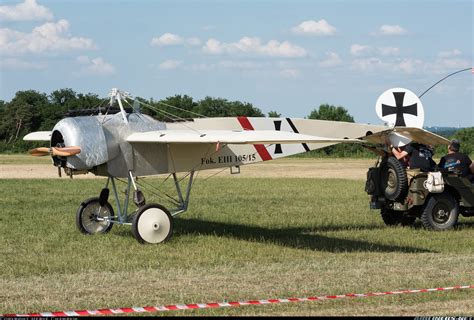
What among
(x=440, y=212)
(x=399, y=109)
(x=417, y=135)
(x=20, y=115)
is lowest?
(x=440, y=212)

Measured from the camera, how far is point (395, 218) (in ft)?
53.4

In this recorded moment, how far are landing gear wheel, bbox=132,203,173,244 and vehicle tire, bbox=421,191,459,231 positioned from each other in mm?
4835

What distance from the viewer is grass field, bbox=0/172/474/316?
8664 millimetres

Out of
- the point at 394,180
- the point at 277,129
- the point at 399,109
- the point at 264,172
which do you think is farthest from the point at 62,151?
the point at 264,172

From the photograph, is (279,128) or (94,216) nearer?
(94,216)

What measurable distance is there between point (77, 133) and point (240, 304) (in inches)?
238

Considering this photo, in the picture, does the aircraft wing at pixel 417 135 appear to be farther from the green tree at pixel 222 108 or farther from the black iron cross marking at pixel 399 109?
the green tree at pixel 222 108

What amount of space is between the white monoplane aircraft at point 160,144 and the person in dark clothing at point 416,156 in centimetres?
25

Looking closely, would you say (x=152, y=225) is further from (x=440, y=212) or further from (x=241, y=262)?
(x=440, y=212)

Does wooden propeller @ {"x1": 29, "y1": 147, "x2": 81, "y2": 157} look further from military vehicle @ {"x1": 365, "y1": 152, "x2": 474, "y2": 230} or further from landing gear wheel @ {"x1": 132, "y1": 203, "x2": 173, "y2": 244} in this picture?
military vehicle @ {"x1": 365, "y1": 152, "x2": 474, "y2": 230}

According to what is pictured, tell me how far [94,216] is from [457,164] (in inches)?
271

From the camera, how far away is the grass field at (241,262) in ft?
28.4

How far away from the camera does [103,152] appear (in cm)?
1362

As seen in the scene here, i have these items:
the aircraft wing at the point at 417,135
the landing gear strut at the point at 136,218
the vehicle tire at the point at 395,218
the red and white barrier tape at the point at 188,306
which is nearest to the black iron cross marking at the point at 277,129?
the landing gear strut at the point at 136,218
